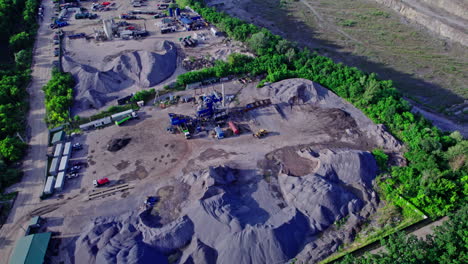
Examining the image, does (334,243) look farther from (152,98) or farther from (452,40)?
(452,40)

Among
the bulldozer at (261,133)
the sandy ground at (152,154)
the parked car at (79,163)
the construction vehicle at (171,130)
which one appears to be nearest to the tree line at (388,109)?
the sandy ground at (152,154)

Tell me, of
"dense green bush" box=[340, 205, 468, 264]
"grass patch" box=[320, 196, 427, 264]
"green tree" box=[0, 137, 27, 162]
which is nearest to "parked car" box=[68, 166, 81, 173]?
"green tree" box=[0, 137, 27, 162]

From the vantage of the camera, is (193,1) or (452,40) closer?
(452,40)

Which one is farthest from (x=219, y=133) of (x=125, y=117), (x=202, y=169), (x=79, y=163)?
(x=79, y=163)

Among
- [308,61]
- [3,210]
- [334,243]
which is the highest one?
[308,61]

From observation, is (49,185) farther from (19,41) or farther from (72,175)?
(19,41)

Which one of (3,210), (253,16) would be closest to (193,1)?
(253,16)

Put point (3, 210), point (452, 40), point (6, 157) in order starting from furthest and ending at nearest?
1. point (452, 40)
2. point (6, 157)
3. point (3, 210)
